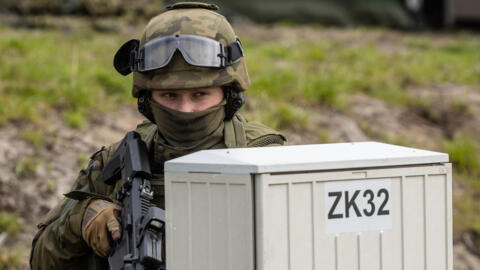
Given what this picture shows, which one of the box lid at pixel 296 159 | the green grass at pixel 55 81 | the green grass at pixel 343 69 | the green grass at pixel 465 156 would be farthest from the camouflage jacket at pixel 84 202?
the green grass at pixel 465 156

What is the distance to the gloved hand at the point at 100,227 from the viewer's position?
262 centimetres

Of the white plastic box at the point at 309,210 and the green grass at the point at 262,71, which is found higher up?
the green grass at the point at 262,71

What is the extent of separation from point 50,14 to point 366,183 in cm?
809

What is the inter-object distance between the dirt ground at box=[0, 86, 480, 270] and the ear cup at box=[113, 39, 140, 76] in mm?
2097

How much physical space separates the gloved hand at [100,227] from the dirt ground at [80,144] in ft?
7.20

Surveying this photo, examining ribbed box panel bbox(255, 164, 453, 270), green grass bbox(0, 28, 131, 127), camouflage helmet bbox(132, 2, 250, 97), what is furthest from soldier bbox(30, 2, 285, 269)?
green grass bbox(0, 28, 131, 127)

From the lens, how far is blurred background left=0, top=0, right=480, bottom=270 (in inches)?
216

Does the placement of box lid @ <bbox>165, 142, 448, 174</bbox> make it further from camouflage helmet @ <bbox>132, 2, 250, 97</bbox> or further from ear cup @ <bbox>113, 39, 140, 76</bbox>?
ear cup @ <bbox>113, 39, 140, 76</bbox>

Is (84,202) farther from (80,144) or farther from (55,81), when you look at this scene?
(55,81)

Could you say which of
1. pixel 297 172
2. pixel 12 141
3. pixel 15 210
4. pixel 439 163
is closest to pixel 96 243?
pixel 297 172

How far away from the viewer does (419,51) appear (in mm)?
9711

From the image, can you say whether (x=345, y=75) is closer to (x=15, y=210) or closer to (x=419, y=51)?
(x=419, y=51)

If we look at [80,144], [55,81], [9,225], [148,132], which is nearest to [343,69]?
[55,81]

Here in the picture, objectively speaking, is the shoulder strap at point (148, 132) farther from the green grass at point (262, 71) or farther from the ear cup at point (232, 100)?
the green grass at point (262, 71)
